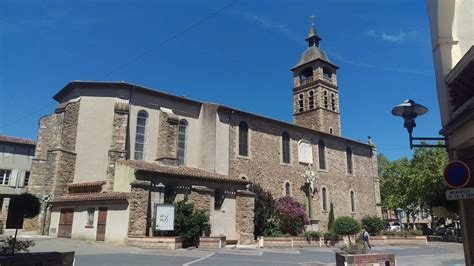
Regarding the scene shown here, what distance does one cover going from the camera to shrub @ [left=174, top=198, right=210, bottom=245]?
2072 centimetres

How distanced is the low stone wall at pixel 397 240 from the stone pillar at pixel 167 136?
54.0 ft

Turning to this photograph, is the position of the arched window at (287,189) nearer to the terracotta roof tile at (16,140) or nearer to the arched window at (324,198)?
the arched window at (324,198)

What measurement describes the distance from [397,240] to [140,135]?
21.4 metres

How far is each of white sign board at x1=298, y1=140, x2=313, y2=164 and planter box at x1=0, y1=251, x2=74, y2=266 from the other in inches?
1161

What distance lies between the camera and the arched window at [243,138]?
31.6m

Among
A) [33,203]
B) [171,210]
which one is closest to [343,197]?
[171,210]

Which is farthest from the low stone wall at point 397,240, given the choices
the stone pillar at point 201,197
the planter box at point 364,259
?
the planter box at point 364,259

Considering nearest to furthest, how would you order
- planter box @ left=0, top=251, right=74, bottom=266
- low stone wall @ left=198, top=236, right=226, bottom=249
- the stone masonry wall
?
planter box @ left=0, top=251, right=74, bottom=266, low stone wall @ left=198, top=236, right=226, bottom=249, the stone masonry wall

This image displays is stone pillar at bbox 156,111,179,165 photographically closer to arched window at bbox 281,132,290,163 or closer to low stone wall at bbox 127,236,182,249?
low stone wall at bbox 127,236,182,249

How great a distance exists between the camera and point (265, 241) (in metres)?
24.4

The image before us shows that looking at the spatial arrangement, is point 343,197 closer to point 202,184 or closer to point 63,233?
point 202,184

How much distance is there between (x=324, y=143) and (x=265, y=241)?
17272mm

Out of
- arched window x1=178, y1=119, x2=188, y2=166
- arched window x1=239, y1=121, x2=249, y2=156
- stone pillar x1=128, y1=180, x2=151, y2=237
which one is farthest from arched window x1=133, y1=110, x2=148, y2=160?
arched window x1=239, y1=121, x2=249, y2=156

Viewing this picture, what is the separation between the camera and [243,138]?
105ft
